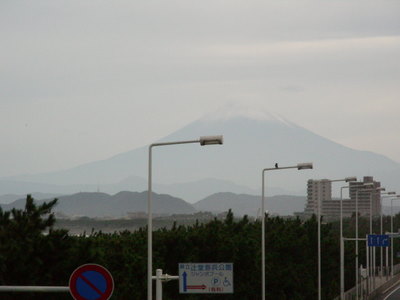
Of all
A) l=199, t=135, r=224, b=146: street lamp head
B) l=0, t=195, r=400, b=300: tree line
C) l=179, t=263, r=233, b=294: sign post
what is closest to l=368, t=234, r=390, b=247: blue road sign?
l=0, t=195, r=400, b=300: tree line

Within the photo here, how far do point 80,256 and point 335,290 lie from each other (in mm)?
53309

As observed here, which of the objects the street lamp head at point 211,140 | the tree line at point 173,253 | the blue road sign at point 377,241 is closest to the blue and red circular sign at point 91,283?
the street lamp head at point 211,140

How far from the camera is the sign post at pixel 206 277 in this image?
43906mm

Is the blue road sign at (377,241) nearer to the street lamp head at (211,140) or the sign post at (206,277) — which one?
the sign post at (206,277)

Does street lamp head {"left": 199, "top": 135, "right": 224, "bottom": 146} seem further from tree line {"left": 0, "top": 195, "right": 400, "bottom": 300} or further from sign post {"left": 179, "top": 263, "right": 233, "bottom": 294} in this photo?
sign post {"left": 179, "top": 263, "right": 233, "bottom": 294}

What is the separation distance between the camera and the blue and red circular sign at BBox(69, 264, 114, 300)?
2169 centimetres

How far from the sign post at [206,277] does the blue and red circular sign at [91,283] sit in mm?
22025

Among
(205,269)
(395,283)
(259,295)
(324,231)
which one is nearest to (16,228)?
(205,269)

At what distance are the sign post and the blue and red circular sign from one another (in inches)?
867

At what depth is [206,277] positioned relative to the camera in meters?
44.1

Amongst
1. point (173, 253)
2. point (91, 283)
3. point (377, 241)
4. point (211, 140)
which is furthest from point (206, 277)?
point (377, 241)

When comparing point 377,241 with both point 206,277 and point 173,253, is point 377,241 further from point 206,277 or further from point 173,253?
point 206,277

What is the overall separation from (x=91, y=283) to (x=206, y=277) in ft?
73.7

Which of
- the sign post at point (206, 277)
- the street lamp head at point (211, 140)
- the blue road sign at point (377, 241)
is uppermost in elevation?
the street lamp head at point (211, 140)
